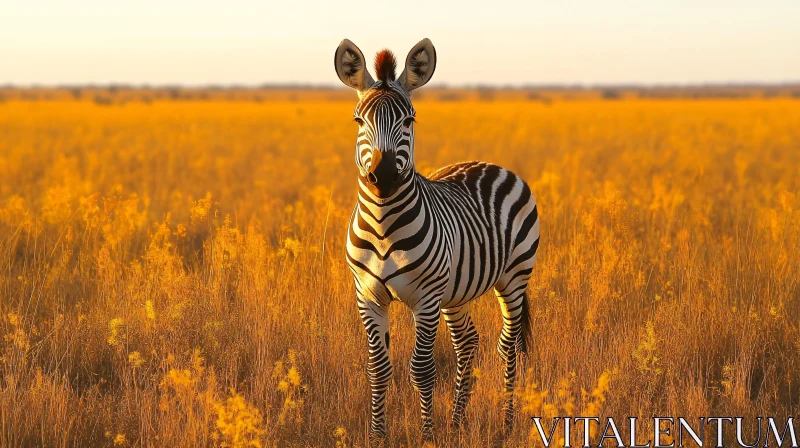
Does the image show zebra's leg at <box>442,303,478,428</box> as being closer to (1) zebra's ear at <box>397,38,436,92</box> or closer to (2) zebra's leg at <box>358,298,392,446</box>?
(2) zebra's leg at <box>358,298,392,446</box>

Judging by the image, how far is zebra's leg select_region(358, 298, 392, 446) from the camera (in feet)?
15.4

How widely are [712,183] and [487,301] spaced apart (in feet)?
38.6

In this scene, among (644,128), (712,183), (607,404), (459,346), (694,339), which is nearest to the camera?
(607,404)

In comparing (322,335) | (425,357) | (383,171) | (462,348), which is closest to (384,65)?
(383,171)

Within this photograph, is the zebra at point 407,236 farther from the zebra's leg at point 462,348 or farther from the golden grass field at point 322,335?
the golden grass field at point 322,335

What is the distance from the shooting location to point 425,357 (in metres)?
4.74

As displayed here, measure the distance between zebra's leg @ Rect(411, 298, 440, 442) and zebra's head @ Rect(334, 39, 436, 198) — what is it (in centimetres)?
75

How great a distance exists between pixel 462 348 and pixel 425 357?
841mm

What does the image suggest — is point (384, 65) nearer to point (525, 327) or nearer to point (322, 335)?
point (525, 327)

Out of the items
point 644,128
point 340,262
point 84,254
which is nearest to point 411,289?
point 340,262

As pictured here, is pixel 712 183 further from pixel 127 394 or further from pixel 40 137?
pixel 40 137

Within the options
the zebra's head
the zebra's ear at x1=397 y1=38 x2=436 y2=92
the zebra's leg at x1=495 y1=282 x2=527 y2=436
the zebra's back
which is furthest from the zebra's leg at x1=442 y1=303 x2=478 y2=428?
the zebra's ear at x1=397 y1=38 x2=436 y2=92

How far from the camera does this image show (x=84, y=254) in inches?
328

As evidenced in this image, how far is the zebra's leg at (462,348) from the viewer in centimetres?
533
